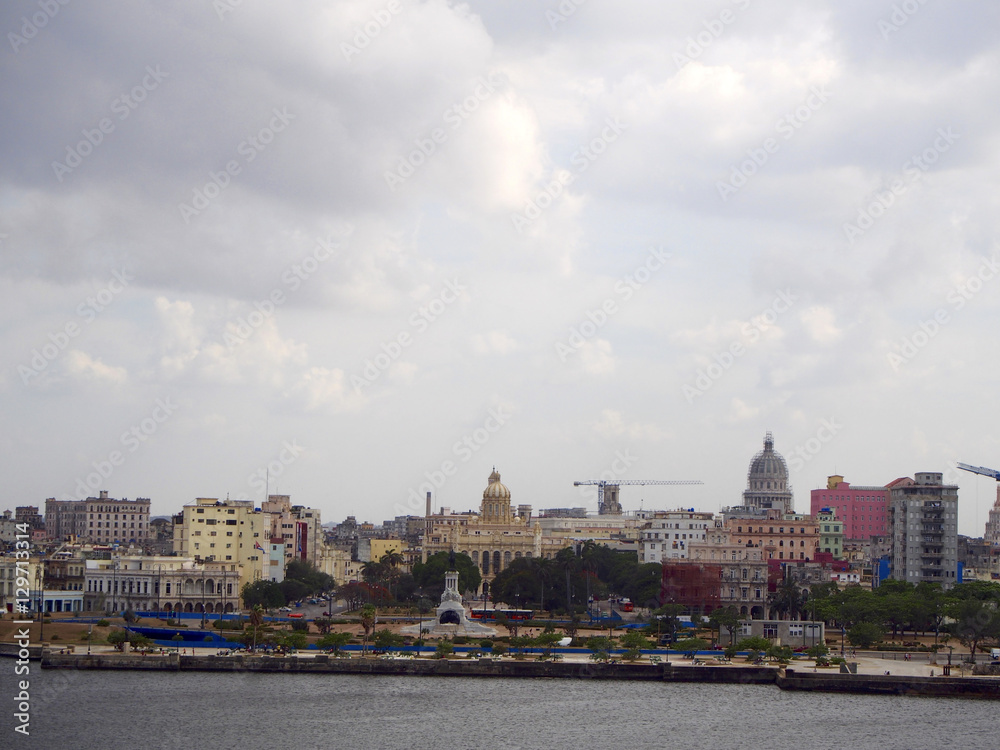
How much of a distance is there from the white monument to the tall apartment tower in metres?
Result: 56.2

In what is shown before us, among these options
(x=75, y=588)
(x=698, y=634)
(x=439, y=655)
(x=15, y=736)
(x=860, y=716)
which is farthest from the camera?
(x=75, y=588)

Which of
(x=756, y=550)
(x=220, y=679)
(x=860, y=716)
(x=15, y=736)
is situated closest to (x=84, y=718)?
(x=15, y=736)

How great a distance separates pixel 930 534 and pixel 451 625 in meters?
61.6

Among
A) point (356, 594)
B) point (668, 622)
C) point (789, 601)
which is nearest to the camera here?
point (668, 622)

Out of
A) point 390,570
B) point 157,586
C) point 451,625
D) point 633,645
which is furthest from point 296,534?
point 633,645

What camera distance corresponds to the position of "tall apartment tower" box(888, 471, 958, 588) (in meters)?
153

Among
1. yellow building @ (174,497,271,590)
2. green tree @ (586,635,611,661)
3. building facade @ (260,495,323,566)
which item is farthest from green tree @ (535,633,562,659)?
building facade @ (260,495,323,566)

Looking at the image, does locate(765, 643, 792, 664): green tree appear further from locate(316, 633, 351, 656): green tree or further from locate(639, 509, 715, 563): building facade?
locate(639, 509, 715, 563): building facade

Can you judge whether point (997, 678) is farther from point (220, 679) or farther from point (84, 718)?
point (84, 718)

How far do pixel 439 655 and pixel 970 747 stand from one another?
125ft

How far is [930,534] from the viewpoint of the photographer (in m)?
154

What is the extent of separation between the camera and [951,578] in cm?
15250

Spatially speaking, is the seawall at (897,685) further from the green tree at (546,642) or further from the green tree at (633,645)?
the green tree at (546,642)

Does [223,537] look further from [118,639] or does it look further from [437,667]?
[437,667]
